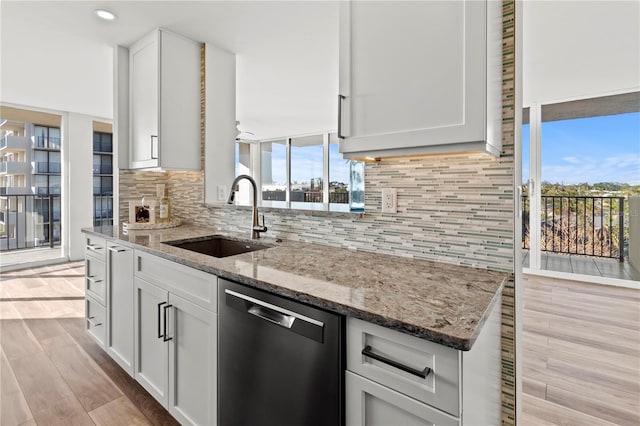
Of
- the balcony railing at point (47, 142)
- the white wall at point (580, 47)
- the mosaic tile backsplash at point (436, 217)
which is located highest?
the white wall at point (580, 47)

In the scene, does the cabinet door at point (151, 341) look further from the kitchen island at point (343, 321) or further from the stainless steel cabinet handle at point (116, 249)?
the stainless steel cabinet handle at point (116, 249)

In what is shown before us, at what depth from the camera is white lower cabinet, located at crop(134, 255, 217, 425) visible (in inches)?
56.5

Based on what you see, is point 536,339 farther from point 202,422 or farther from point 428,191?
point 202,422

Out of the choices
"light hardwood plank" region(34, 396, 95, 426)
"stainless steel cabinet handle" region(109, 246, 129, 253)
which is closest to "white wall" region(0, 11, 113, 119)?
"stainless steel cabinet handle" region(109, 246, 129, 253)

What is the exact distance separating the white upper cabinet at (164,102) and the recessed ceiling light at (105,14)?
0.88 ft

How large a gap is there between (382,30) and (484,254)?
0.97 m

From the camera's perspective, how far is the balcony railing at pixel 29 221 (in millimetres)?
4859

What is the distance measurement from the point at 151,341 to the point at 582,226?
18.5 feet

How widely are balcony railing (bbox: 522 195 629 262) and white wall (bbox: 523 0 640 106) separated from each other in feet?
4.90

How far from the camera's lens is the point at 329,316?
0.98m

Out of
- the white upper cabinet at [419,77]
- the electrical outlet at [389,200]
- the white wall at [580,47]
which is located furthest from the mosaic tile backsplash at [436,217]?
the white wall at [580,47]

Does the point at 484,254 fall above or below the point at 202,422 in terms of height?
above

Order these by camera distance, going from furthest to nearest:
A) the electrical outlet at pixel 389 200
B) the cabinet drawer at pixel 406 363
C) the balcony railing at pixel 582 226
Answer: the balcony railing at pixel 582 226, the electrical outlet at pixel 389 200, the cabinet drawer at pixel 406 363

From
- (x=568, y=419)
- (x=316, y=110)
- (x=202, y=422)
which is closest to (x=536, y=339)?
(x=568, y=419)
